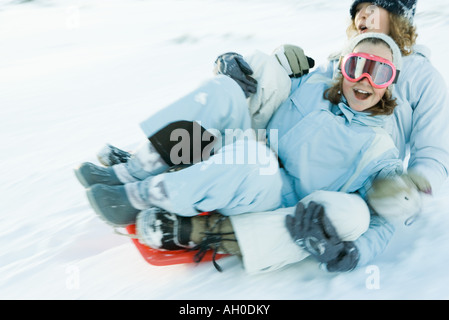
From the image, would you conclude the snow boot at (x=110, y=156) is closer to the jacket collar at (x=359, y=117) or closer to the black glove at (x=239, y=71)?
the black glove at (x=239, y=71)

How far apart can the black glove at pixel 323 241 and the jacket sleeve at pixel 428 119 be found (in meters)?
0.42

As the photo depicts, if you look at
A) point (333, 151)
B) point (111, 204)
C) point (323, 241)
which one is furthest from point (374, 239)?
point (111, 204)

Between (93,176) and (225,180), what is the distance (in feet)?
1.49

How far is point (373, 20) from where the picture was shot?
1.62 metres

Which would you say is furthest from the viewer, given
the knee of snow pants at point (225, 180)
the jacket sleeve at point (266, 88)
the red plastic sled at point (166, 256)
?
the jacket sleeve at point (266, 88)

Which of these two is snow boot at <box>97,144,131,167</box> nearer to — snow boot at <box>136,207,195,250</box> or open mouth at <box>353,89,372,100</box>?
snow boot at <box>136,207,195,250</box>

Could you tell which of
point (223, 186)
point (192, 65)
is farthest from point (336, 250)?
point (192, 65)

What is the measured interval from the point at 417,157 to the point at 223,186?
0.73 m

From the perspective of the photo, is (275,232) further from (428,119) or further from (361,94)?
(428,119)

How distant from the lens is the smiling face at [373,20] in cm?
162

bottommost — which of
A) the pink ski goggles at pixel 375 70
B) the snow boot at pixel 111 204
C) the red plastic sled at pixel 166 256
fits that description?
the red plastic sled at pixel 166 256

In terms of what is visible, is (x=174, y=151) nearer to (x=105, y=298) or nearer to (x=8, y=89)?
(x=105, y=298)

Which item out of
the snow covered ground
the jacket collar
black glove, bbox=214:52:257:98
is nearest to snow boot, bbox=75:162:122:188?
the snow covered ground

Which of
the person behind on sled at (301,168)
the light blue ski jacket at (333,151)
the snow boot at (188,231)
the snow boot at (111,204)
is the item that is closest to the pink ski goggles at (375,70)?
the person behind on sled at (301,168)
